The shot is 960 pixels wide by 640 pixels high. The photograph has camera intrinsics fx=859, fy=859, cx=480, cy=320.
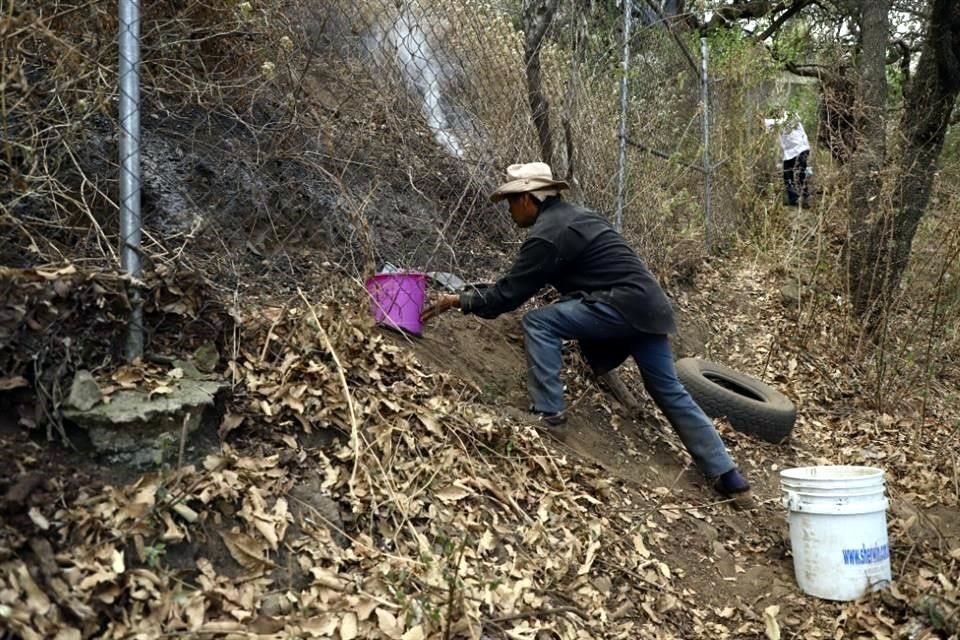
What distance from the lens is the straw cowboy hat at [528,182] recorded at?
4.63 m

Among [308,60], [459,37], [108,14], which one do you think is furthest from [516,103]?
[108,14]

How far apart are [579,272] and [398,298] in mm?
1006

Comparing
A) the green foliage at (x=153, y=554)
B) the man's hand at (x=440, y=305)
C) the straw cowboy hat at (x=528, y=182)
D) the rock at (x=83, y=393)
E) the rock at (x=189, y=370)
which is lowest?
the green foliage at (x=153, y=554)

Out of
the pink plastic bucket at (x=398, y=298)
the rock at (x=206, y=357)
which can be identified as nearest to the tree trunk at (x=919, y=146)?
the pink plastic bucket at (x=398, y=298)

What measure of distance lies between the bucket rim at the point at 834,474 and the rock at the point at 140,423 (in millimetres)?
2772

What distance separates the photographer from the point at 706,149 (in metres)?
8.48

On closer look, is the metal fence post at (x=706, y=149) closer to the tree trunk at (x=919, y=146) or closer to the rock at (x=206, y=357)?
the tree trunk at (x=919, y=146)

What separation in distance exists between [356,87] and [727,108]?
584 centimetres

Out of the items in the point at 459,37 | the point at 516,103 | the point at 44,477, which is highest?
the point at 459,37

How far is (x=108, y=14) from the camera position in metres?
3.84

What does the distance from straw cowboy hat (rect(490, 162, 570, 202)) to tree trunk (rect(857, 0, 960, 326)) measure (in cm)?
418

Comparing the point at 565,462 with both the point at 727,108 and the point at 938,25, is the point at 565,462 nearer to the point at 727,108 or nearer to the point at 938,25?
the point at 938,25

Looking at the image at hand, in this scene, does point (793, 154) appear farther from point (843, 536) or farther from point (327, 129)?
point (843, 536)

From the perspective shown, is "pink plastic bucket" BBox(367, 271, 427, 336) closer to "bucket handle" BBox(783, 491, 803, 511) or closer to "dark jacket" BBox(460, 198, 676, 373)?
"dark jacket" BBox(460, 198, 676, 373)
